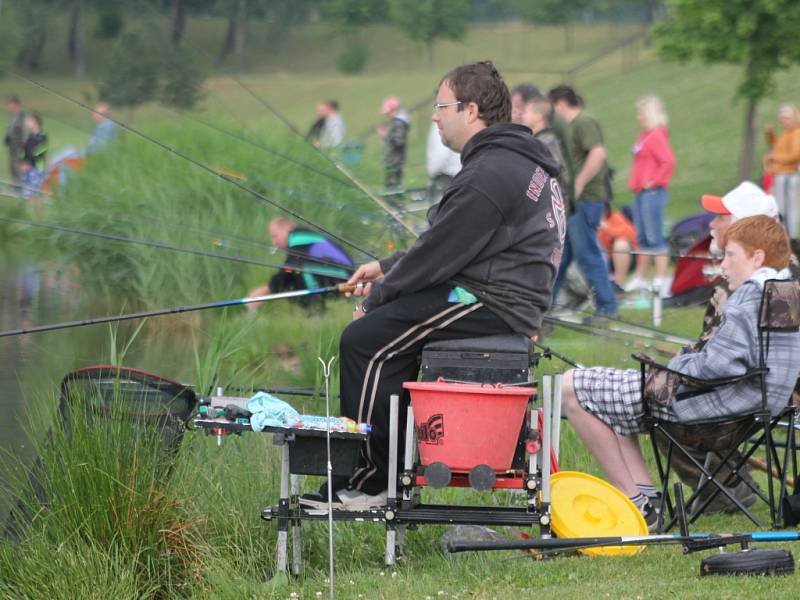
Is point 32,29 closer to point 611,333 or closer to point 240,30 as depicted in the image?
point 240,30

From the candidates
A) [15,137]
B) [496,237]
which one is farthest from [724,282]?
[15,137]

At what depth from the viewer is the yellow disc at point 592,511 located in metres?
4.79

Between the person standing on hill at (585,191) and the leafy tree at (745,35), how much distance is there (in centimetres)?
1232

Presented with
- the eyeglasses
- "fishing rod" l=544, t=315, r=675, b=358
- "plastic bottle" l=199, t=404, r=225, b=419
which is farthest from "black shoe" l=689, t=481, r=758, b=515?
"plastic bottle" l=199, t=404, r=225, b=419

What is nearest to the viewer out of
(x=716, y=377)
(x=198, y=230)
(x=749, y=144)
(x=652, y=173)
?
(x=716, y=377)

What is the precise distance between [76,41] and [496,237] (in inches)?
381

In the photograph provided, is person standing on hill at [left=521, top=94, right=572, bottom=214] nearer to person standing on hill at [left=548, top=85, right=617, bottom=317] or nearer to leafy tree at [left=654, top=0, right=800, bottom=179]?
person standing on hill at [left=548, top=85, right=617, bottom=317]

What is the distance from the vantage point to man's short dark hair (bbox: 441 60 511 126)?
4562 mm

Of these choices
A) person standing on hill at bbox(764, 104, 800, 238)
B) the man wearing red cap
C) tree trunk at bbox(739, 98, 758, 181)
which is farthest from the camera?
tree trunk at bbox(739, 98, 758, 181)

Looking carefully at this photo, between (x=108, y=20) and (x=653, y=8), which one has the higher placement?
(x=653, y=8)

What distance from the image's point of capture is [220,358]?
21.3ft

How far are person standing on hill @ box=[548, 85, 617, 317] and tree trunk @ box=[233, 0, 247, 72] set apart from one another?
337 inches

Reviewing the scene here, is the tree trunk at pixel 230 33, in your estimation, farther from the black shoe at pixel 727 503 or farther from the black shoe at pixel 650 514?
the black shoe at pixel 650 514

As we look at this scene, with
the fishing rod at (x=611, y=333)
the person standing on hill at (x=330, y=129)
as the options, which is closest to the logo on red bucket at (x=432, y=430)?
the fishing rod at (x=611, y=333)
